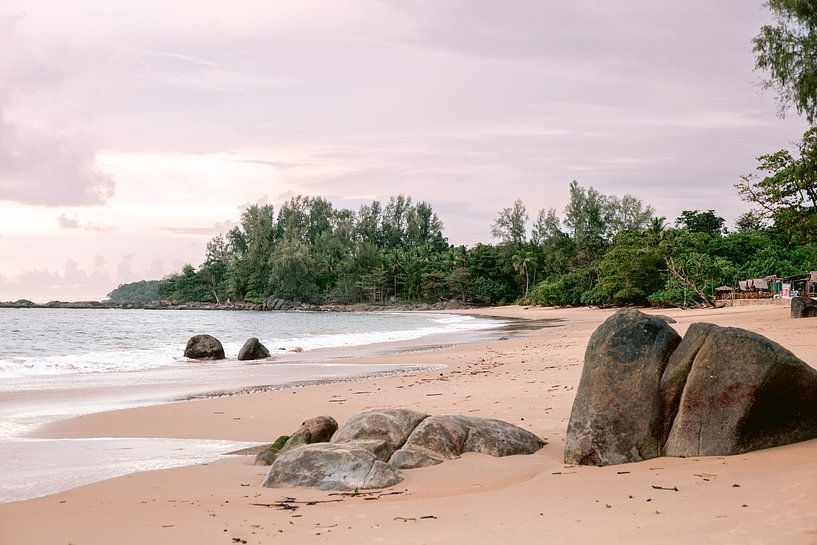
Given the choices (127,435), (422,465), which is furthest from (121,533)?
(127,435)

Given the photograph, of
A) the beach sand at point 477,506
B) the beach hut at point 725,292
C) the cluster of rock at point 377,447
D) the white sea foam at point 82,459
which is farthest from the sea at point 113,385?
the beach hut at point 725,292

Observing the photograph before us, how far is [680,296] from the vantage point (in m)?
57.9

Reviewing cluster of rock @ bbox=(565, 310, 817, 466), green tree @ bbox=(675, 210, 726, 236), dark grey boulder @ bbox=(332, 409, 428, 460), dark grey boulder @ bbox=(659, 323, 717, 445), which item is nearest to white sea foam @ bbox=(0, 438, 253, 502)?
dark grey boulder @ bbox=(332, 409, 428, 460)

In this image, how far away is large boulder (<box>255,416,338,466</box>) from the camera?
7.75 metres

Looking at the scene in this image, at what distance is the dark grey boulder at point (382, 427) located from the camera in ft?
25.0

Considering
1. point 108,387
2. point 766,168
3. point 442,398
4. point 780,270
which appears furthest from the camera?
point 780,270

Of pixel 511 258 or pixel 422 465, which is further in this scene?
pixel 511 258

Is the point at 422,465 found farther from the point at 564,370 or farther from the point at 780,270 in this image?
the point at 780,270

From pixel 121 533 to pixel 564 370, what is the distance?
11.9 m

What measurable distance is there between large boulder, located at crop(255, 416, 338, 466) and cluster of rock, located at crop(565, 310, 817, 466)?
2.86m

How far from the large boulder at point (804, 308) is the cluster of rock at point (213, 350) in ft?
70.5

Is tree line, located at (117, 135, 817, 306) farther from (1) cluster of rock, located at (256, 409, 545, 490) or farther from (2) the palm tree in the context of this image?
(1) cluster of rock, located at (256, 409, 545, 490)

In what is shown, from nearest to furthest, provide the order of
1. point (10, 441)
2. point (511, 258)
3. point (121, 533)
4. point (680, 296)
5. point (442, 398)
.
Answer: point (121, 533)
point (10, 441)
point (442, 398)
point (680, 296)
point (511, 258)

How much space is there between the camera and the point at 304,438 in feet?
26.3
